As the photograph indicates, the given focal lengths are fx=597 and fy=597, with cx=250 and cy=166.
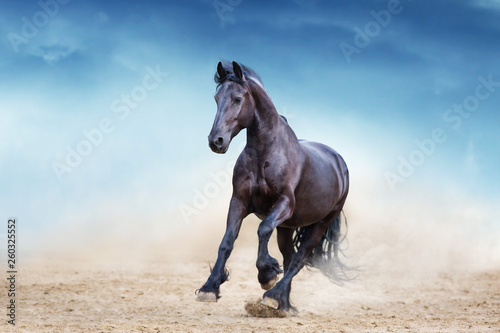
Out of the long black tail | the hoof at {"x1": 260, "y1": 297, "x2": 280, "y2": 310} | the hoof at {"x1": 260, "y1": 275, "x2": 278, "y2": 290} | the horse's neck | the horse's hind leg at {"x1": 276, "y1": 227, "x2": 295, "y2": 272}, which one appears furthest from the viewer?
the long black tail

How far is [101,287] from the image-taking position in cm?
1029

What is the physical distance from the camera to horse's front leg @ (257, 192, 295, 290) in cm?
559

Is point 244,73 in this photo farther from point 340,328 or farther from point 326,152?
point 340,328

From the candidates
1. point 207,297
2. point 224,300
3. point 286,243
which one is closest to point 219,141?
point 207,297

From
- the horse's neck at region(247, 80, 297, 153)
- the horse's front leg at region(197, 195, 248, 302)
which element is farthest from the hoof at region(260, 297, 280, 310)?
the horse's neck at region(247, 80, 297, 153)

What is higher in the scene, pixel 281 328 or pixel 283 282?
pixel 283 282

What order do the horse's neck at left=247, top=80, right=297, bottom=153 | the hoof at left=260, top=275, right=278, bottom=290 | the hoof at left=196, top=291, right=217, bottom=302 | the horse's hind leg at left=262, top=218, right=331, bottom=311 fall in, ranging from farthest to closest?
the horse's hind leg at left=262, top=218, right=331, bottom=311, the horse's neck at left=247, top=80, right=297, bottom=153, the hoof at left=260, top=275, right=278, bottom=290, the hoof at left=196, top=291, right=217, bottom=302

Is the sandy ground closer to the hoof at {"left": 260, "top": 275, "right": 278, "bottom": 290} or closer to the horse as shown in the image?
the hoof at {"left": 260, "top": 275, "right": 278, "bottom": 290}

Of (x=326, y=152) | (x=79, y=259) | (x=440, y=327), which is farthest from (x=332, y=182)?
(x=79, y=259)

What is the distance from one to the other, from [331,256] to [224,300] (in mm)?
2106

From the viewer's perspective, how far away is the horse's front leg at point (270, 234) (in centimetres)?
559

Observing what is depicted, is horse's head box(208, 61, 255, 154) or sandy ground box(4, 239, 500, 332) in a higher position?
horse's head box(208, 61, 255, 154)

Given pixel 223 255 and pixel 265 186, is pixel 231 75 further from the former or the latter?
pixel 223 255

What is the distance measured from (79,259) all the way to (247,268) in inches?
158
